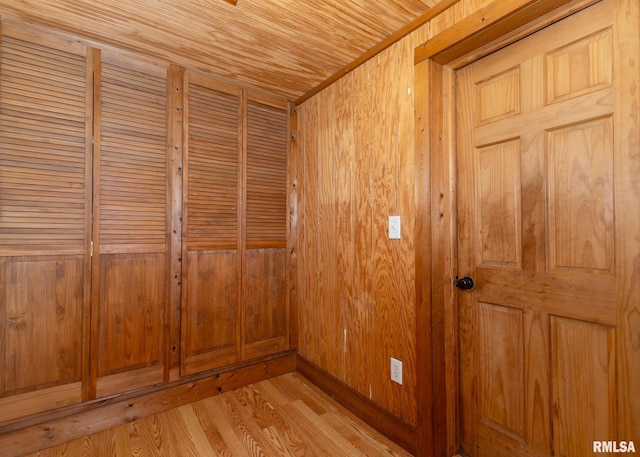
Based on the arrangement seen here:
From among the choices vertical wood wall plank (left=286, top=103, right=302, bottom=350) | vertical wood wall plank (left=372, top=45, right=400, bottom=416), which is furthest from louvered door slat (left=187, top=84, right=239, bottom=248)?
vertical wood wall plank (left=372, top=45, right=400, bottom=416)

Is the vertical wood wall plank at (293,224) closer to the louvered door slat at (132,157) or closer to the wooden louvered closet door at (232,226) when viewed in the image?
the wooden louvered closet door at (232,226)

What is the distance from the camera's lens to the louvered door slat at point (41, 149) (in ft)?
5.32

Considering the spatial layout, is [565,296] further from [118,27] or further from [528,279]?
[118,27]

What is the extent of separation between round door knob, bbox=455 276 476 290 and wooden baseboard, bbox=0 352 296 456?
64.1 inches

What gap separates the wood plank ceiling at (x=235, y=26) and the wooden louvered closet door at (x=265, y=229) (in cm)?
47

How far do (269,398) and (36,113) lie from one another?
227cm

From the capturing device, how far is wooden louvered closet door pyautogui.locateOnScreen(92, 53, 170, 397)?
6.07ft

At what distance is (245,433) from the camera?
178cm

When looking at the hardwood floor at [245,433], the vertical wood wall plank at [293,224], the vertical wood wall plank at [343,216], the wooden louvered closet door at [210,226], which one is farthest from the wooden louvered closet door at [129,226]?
the vertical wood wall plank at [343,216]

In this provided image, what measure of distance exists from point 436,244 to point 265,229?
1400 mm

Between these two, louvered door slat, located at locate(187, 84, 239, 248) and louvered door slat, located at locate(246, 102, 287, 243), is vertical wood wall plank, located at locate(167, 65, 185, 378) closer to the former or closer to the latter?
louvered door slat, located at locate(187, 84, 239, 248)

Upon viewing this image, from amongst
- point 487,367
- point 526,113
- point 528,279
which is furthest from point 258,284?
point 526,113

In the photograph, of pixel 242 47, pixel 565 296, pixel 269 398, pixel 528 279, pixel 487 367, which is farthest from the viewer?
pixel 269 398

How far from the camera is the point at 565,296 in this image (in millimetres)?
1226
